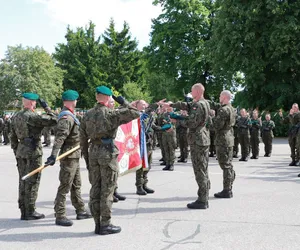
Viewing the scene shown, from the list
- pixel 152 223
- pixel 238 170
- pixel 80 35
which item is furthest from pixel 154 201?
pixel 80 35

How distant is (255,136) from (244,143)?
3.55 ft

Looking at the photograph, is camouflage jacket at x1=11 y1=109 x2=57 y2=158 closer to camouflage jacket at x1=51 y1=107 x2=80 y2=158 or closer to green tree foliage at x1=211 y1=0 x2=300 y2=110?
camouflage jacket at x1=51 y1=107 x2=80 y2=158

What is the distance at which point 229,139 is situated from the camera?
8570 millimetres

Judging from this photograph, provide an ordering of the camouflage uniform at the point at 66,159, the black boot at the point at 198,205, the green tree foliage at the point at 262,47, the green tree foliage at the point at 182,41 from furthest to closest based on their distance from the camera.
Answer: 1. the green tree foliage at the point at 182,41
2. the green tree foliage at the point at 262,47
3. the black boot at the point at 198,205
4. the camouflage uniform at the point at 66,159

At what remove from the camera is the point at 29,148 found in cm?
672

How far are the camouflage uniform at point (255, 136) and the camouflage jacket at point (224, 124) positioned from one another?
295 inches

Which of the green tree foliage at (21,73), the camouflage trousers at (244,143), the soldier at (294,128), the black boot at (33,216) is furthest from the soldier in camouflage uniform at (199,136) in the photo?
the green tree foliage at (21,73)

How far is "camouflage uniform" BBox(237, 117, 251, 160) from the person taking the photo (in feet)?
49.2

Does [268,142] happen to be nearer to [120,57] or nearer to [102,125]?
[102,125]

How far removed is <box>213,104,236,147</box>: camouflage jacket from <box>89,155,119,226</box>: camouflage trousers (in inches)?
134

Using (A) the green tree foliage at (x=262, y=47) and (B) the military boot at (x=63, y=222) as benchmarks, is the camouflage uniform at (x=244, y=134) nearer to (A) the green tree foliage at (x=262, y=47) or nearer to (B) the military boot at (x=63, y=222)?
(B) the military boot at (x=63, y=222)

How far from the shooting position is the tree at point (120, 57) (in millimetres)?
56906

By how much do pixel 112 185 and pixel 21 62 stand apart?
152 feet

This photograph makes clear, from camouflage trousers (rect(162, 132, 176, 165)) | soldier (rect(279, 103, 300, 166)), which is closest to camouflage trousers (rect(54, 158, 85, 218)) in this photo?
camouflage trousers (rect(162, 132, 176, 165))
